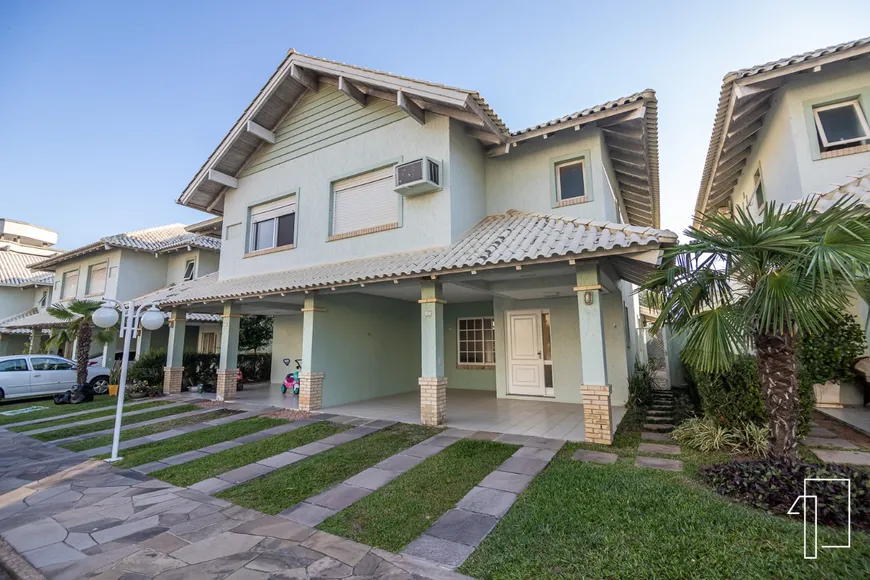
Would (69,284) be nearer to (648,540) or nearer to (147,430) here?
(147,430)

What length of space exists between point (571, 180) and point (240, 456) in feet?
29.5

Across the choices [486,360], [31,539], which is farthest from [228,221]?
[31,539]

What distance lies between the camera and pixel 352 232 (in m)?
10.5

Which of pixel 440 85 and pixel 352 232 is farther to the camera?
pixel 352 232

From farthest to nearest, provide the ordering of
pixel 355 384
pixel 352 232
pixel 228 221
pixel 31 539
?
pixel 228 221 → pixel 355 384 → pixel 352 232 → pixel 31 539

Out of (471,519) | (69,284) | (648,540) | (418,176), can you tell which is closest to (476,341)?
(418,176)

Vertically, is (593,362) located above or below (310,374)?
above

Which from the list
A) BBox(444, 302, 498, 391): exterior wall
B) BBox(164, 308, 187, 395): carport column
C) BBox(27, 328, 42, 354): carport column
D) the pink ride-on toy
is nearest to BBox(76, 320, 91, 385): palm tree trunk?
BBox(164, 308, 187, 395): carport column

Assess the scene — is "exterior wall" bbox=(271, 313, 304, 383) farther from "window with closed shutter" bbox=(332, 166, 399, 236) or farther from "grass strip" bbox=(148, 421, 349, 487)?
"grass strip" bbox=(148, 421, 349, 487)

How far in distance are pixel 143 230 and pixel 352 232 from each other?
1697 centimetres

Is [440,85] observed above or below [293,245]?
above

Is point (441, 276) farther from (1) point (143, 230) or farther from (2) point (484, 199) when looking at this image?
(1) point (143, 230)

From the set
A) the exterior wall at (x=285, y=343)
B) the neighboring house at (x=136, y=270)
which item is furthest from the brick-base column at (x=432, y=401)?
the neighboring house at (x=136, y=270)

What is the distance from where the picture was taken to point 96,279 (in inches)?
→ 770
